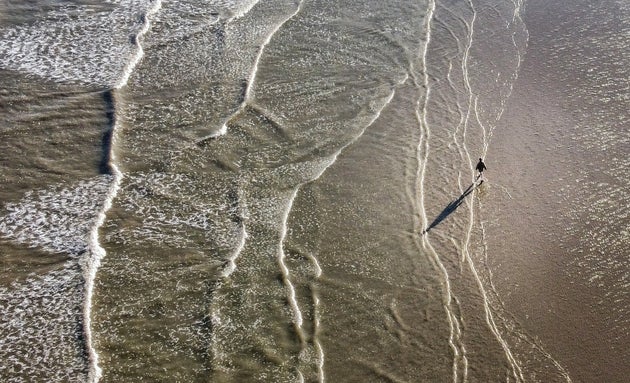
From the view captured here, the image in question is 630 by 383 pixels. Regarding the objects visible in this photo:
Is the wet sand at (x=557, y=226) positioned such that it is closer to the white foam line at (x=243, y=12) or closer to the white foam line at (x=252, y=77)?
the white foam line at (x=252, y=77)

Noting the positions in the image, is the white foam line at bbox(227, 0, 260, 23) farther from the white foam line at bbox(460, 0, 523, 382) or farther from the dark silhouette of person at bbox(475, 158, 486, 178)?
the dark silhouette of person at bbox(475, 158, 486, 178)

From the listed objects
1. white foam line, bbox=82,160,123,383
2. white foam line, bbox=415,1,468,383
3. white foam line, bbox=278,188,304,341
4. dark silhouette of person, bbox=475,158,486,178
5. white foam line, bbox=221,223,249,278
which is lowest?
white foam line, bbox=82,160,123,383

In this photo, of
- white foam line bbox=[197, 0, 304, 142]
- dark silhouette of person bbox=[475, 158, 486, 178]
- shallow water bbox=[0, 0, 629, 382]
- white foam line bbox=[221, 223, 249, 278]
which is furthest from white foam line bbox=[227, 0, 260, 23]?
dark silhouette of person bbox=[475, 158, 486, 178]

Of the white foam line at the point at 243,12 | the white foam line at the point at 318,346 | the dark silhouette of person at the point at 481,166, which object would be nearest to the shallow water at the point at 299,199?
the white foam line at the point at 318,346

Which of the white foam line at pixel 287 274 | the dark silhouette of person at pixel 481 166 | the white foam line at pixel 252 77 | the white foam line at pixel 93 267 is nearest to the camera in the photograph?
the white foam line at pixel 93 267

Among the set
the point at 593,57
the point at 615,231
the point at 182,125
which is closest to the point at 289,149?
the point at 182,125

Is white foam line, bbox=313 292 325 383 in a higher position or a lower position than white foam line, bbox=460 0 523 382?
lower
